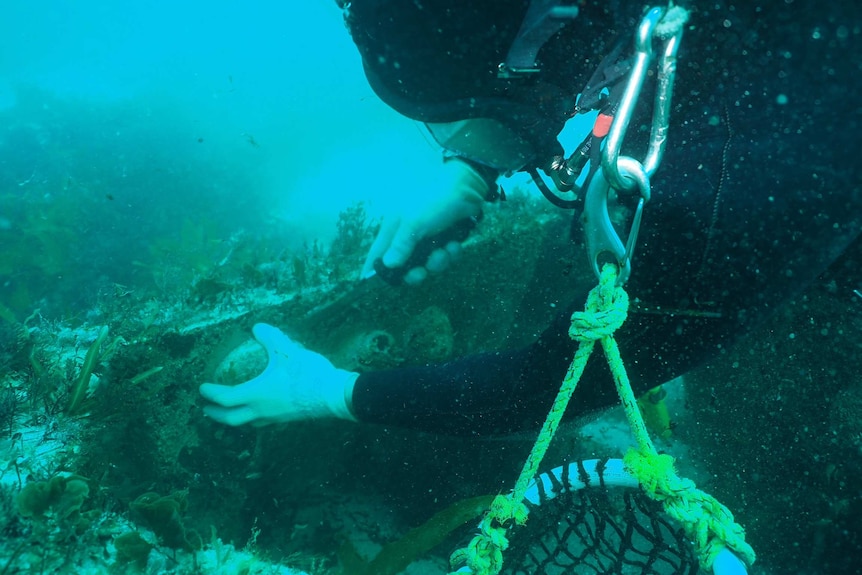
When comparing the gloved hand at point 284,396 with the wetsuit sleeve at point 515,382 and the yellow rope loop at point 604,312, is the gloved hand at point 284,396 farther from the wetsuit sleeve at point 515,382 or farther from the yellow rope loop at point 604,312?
the yellow rope loop at point 604,312

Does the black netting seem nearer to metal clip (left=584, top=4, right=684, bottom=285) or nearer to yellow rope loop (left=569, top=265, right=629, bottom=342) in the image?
yellow rope loop (left=569, top=265, right=629, bottom=342)

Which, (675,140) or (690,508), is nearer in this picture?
(690,508)

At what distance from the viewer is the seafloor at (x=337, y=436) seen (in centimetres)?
169

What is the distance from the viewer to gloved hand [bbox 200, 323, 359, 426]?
239 cm

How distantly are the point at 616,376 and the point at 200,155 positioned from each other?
62.2ft

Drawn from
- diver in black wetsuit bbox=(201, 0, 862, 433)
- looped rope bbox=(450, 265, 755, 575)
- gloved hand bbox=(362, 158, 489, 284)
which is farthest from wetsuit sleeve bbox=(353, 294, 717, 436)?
gloved hand bbox=(362, 158, 489, 284)

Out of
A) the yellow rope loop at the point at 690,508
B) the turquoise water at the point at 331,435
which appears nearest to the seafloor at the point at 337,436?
the turquoise water at the point at 331,435

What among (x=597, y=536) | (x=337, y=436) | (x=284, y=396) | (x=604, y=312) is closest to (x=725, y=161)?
(x=604, y=312)

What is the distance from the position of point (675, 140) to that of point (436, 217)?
1508 millimetres

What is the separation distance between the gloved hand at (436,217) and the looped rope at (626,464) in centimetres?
149

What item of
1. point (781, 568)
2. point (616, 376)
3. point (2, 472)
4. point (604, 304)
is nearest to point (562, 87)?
point (604, 304)

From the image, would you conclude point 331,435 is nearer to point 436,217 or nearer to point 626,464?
point 436,217

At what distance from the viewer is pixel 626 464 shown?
1256 millimetres

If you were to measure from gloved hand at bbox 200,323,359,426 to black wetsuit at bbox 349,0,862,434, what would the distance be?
1177 mm
